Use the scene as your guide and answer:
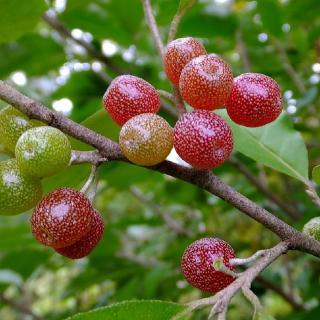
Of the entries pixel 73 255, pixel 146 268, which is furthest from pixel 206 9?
pixel 73 255

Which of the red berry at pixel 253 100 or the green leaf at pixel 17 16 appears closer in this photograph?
the red berry at pixel 253 100

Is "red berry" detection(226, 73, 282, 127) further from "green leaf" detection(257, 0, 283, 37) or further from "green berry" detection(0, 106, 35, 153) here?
"green leaf" detection(257, 0, 283, 37)

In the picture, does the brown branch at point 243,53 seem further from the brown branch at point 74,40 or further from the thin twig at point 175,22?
the thin twig at point 175,22

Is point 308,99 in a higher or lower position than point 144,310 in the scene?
lower

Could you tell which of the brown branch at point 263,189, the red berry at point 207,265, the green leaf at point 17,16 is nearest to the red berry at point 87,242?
the red berry at point 207,265

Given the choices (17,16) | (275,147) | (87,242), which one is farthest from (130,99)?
(275,147)

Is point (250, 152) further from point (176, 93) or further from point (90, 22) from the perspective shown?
point (90, 22)

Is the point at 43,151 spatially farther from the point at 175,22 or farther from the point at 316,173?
the point at 316,173
